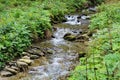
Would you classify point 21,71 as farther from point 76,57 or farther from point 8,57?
point 76,57

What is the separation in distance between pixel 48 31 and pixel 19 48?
153 inches

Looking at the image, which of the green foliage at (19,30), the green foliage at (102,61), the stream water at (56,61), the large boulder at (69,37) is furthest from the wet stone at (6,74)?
the large boulder at (69,37)

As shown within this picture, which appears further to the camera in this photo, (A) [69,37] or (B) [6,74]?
(A) [69,37]

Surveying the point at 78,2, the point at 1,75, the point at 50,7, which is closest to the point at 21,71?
the point at 1,75

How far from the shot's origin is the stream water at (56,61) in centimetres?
1010

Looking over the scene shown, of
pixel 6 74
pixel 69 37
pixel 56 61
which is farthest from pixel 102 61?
pixel 69 37

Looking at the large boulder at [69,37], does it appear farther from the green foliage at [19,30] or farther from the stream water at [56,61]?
the green foliage at [19,30]

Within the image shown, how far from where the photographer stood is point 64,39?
15.5 metres

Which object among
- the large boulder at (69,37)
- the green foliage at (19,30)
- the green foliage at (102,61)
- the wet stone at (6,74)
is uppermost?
the green foliage at (102,61)

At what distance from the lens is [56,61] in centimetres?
1175

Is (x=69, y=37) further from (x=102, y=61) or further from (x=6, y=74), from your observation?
(x=102, y=61)

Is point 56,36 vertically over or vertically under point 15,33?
under

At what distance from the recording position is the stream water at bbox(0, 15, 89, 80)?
33.1 feet

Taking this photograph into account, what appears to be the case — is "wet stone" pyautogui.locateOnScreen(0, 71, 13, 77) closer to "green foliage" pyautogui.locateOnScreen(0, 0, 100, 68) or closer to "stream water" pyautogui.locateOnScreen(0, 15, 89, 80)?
"stream water" pyautogui.locateOnScreen(0, 15, 89, 80)
